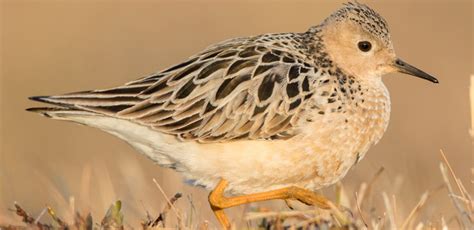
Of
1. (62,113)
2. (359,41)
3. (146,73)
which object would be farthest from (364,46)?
(146,73)

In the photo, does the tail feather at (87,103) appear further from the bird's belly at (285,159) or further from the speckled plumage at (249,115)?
the bird's belly at (285,159)

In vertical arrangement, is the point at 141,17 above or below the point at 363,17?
below

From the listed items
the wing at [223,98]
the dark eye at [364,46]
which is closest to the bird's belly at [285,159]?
the wing at [223,98]

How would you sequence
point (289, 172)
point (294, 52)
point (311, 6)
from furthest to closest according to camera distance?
1. point (311, 6)
2. point (294, 52)
3. point (289, 172)

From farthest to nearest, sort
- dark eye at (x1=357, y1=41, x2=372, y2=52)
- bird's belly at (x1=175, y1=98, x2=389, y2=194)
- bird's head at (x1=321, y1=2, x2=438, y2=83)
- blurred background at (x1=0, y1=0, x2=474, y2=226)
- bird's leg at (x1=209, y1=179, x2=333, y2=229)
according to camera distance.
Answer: blurred background at (x1=0, y1=0, x2=474, y2=226) < dark eye at (x1=357, y1=41, x2=372, y2=52) < bird's head at (x1=321, y1=2, x2=438, y2=83) < bird's belly at (x1=175, y1=98, x2=389, y2=194) < bird's leg at (x1=209, y1=179, x2=333, y2=229)

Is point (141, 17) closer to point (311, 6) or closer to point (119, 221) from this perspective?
point (311, 6)

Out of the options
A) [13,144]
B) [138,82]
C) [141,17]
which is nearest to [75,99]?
[138,82]

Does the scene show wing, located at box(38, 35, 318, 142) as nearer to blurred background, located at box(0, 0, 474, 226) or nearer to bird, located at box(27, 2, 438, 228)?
bird, located at box(27, 2, 438, 228)

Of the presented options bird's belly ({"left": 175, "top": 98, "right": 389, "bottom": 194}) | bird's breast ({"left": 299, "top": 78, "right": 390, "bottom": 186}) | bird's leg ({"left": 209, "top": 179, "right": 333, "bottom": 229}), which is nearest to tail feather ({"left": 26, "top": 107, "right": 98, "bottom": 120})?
bird's belly ({"left": 175, "top": 98, "right": 389, "bottom": 194})
